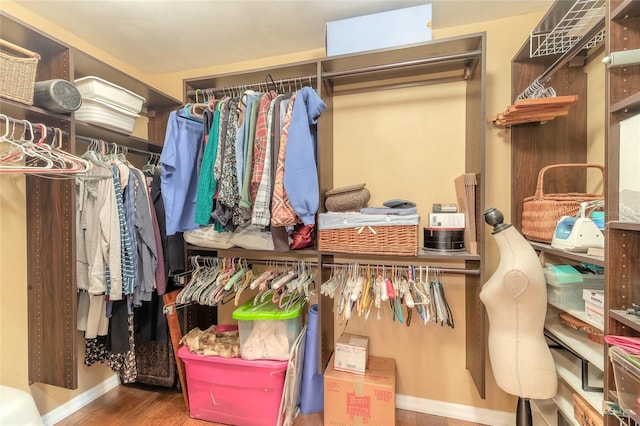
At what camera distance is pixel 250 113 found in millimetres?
1465

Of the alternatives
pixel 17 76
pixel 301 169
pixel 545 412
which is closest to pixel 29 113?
pixel 17 76

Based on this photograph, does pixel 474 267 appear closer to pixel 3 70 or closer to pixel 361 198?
pixel 361 198

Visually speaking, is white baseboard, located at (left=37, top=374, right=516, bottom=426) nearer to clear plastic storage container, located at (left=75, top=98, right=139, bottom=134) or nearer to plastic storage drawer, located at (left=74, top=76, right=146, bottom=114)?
clear plastic storage container, located at (left=75, top=98, right=139, bottom=134)

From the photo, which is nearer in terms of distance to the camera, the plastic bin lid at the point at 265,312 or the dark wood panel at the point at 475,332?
the dark wood panel at the point at 475,332

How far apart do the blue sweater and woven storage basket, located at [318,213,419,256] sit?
0.21m

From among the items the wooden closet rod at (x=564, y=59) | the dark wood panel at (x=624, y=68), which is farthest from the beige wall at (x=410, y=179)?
the dark wood panel at (x=624, y=68)

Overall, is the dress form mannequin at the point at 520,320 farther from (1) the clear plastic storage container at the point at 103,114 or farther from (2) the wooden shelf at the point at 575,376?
(1) the clear plastic storage container at the point at 103,114

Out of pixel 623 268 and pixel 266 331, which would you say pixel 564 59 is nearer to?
pixel 623 268

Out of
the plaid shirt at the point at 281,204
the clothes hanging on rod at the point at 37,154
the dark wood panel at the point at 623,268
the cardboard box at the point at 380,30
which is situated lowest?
the dark wood panel at the point at 623,268

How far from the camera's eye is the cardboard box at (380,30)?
1.53 metres

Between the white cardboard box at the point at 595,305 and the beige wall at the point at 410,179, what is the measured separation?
65 cm

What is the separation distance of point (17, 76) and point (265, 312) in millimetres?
1611

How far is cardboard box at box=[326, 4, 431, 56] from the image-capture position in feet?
5.03

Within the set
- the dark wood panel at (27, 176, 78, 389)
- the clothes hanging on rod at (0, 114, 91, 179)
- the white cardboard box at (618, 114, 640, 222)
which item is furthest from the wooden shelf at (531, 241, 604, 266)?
the dark wood panel at (27, 176, 78, 389)
